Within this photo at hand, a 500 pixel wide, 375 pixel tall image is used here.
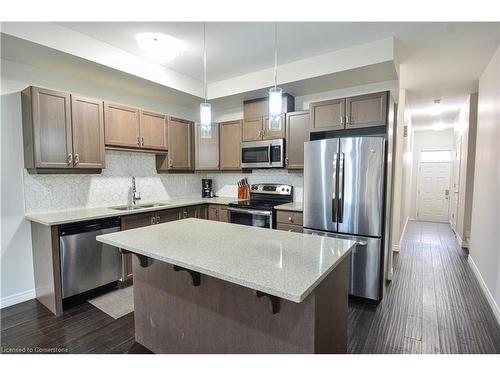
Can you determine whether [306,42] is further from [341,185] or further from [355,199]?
[355,199]

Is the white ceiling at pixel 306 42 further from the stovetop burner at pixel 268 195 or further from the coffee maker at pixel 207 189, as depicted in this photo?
the coffee maker at pixel 207 189

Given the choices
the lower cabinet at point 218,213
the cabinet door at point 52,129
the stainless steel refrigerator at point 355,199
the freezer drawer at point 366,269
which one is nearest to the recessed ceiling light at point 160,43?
the cabinet door at point 52,129

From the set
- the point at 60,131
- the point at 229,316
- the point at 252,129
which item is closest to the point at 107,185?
the point at 60,131

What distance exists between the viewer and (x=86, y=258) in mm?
2824

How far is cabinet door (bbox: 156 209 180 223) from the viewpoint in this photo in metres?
3.51

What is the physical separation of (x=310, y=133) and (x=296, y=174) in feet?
2.66

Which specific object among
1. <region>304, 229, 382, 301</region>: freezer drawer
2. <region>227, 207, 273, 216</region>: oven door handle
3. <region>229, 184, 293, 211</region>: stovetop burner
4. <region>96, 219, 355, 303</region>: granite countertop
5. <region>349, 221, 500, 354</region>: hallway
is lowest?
<region>349, 221, 500, 354</region>: hallway

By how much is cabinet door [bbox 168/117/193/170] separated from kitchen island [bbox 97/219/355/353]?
2071mm

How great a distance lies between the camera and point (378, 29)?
2562 millimetres

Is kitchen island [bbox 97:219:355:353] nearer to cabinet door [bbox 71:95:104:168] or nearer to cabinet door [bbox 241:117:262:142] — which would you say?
cabinet door [bbox 71:95:104:168]

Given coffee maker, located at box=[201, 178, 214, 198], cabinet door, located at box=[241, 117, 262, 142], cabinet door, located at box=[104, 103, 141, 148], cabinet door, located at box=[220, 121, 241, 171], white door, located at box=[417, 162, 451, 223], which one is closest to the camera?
cabinet door, located at box=[104, 103, 141, 148]

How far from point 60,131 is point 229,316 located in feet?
8.62

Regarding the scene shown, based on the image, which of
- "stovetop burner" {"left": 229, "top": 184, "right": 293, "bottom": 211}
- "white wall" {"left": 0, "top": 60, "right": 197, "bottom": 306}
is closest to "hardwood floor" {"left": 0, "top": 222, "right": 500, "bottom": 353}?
"white wall" {"left": 0, "top": 60, "right": 197, "bottom": 306}
